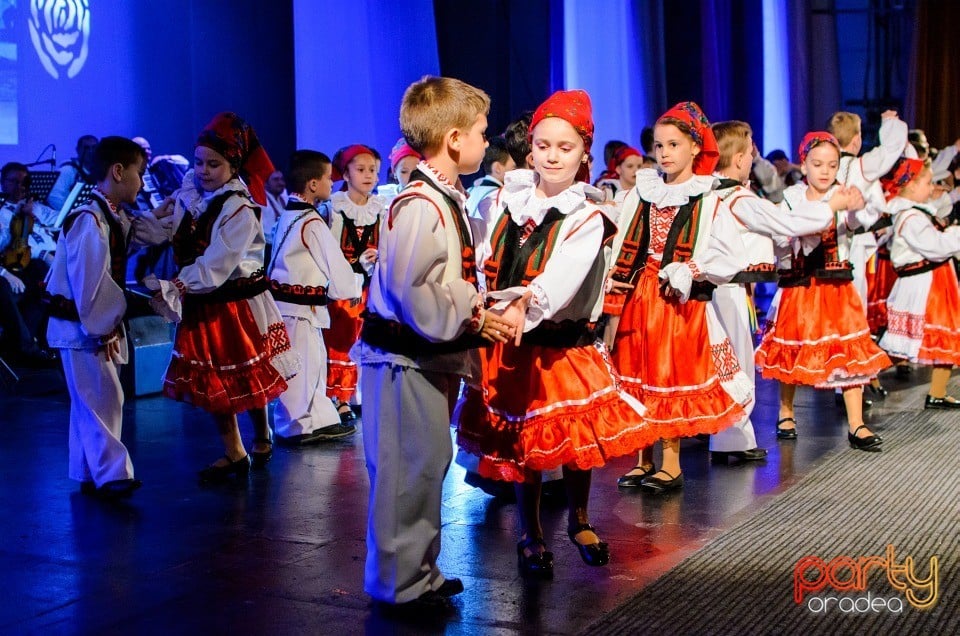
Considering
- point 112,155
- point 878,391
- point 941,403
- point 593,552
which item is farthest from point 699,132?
point 878,391

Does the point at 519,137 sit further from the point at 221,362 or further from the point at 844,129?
the point at 844,129

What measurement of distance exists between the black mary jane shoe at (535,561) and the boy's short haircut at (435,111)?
1229 mm

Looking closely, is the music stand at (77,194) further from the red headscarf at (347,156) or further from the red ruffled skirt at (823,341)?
the red ruffled skirt at (823,341)

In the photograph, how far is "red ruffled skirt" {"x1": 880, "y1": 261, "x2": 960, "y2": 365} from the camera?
6250mm

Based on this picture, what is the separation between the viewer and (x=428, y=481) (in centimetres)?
292

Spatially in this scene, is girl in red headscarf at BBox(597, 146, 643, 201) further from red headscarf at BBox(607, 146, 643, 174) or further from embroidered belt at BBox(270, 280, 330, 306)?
embroidered belt at BBox(270, 280, 330, 306)

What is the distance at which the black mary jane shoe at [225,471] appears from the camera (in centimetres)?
461

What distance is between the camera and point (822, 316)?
5219 millimetres

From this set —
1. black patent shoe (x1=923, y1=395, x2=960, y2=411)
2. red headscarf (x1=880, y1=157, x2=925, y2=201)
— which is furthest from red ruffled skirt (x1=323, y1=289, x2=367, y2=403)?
black patent shoe (x1=923, y1=395, x2=960, y2=411)

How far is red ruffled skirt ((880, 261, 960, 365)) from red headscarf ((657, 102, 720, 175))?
2630 millimetres

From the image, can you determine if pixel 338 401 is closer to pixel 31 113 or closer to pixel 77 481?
pixel 77 481

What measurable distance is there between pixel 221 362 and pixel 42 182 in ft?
14.7

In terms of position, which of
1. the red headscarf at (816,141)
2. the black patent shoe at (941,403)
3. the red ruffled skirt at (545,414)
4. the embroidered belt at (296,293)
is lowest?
the black patent shoe at (941,403)

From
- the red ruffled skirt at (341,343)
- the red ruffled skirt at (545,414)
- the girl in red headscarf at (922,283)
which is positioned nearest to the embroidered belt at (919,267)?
the girl in red headscarf at (922,283)
